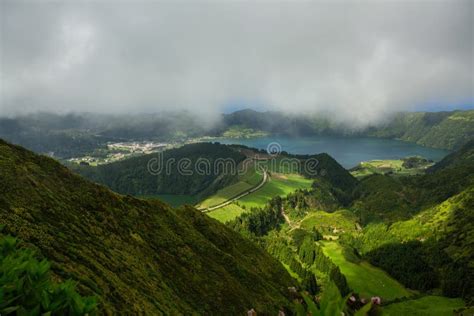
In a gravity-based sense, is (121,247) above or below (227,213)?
above

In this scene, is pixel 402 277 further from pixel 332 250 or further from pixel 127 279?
pixel 127 279

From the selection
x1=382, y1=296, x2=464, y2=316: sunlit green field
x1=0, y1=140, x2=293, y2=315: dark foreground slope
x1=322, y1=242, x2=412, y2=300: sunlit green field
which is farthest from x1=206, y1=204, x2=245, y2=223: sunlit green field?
x1=0, y1=140, x2=293, y2=315: dark foreground slope

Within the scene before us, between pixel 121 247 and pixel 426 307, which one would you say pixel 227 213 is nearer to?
pixel 426 307

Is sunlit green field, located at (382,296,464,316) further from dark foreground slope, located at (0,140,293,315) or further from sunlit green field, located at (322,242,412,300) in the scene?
dark foreground slope, located at (0,140,293,315)

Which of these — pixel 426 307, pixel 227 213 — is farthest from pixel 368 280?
pixel 227 213

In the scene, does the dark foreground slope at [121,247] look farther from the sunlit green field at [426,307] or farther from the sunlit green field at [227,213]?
the sunlit green field at [227,213]

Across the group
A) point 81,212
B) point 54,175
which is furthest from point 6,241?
point 54,175

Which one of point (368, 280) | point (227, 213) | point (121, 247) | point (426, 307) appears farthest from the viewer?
point (227, 213)

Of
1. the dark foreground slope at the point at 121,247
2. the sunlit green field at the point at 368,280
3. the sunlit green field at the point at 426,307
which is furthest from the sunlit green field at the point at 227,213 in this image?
the dark foreground slope at the point at 121,247
